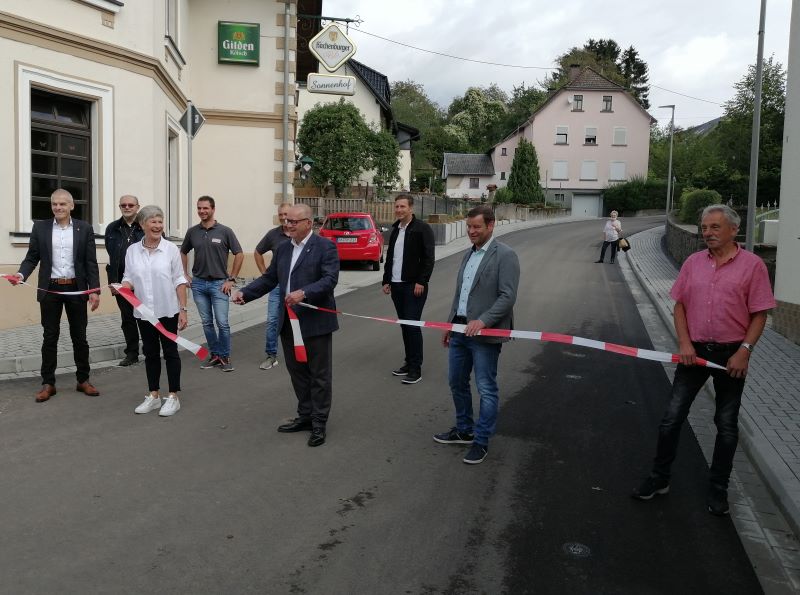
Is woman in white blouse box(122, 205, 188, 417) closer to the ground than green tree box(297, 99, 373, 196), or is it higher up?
closer to the ground

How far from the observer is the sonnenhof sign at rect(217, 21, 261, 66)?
1777cm

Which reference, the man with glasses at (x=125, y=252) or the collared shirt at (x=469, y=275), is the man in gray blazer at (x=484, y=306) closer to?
the collared shirt at (x=469, y=275)

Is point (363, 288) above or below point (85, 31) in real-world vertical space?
below

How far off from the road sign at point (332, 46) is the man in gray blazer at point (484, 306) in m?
13.5

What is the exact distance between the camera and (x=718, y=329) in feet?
15.3

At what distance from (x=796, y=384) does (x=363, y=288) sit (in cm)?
1100

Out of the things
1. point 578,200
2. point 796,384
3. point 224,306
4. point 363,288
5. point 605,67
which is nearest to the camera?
point 796,384

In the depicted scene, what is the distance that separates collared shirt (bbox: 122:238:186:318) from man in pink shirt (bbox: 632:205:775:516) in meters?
4.16

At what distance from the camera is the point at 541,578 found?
146 inches

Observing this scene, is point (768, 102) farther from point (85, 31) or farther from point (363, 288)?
point (85, 31)

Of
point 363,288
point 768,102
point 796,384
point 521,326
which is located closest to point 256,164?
point 363,288

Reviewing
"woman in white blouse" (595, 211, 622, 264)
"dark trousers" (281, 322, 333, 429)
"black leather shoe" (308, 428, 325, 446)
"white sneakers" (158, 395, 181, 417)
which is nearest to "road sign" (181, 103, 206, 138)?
"white sneakers" (158, 395, 181, 417)

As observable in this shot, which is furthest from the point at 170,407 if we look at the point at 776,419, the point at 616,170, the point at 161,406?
the point at 616,170

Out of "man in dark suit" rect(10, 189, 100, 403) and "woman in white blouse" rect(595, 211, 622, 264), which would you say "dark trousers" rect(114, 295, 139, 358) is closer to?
"man in dark suit" rect(10, 189, 100, 403)
